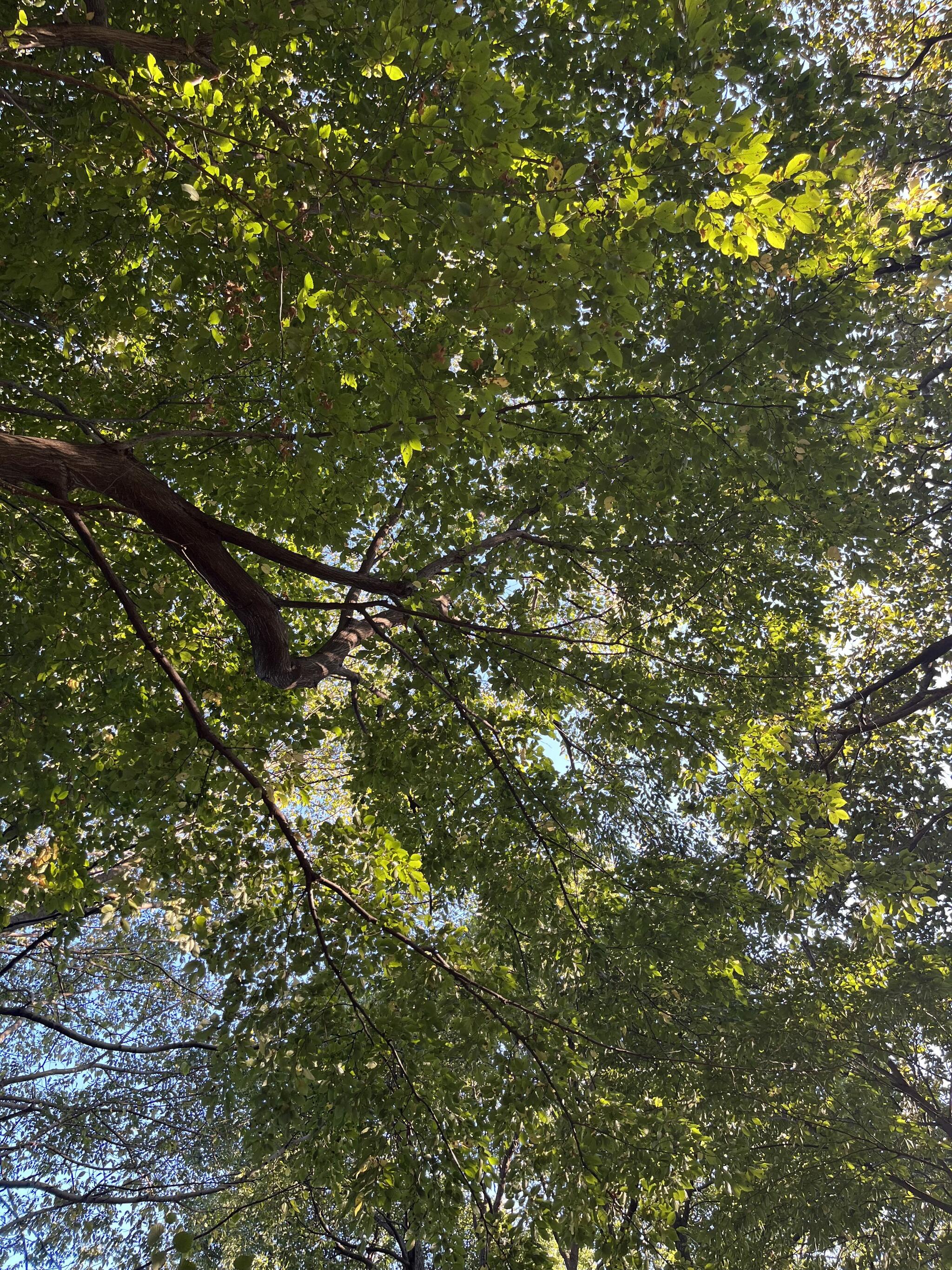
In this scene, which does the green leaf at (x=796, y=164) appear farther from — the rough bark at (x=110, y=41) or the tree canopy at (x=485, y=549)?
the rough bark at (x=110, y=41)

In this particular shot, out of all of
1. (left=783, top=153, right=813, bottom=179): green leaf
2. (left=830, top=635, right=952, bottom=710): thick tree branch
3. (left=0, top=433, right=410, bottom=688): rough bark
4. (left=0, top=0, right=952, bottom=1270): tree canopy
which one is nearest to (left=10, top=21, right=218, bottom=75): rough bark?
(left=0, top=0, right=952, bottom=1270): tree canopy

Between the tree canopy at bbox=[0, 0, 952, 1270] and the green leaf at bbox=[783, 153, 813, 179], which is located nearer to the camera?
the green leaf at bbox=[783, 153, 813, 179]

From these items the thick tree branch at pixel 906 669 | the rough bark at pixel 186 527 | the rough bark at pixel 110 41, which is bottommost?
the thick tree branch at pixel 906 669

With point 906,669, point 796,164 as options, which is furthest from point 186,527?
point 906,669

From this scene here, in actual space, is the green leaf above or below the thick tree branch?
below

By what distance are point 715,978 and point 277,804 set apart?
3966mm

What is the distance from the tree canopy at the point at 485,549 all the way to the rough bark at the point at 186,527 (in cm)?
3

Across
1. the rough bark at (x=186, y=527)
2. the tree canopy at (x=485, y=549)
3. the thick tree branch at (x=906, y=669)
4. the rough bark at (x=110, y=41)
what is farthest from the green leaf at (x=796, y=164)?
the thick tree branch at (x=906, y=669)

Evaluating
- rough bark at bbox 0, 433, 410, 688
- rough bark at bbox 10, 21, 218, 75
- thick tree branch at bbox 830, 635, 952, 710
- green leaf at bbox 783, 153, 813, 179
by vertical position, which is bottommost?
green leaf at bbox 783, 153, 813, 179

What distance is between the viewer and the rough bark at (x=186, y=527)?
10.3 feet

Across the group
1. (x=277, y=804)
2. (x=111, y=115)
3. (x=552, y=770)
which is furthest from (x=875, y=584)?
(x=111, y=115)

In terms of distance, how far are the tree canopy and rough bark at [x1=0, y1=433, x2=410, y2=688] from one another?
3 cm

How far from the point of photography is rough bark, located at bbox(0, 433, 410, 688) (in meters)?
3.15

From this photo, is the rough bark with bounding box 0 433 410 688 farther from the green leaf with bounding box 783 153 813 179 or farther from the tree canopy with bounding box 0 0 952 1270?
the green leaf with bounding box 783 153 813 179
